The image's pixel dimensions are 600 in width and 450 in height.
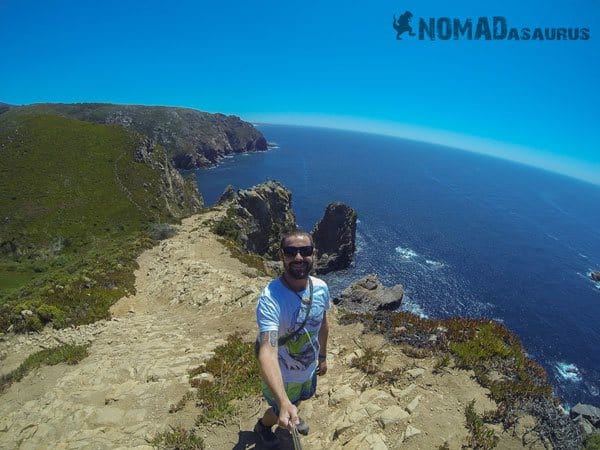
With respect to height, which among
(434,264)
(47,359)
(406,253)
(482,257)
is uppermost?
(47,359)

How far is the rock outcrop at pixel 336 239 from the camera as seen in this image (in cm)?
7000

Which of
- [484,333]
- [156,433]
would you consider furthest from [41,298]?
[484,333]

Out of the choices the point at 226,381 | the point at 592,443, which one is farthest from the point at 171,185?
the point at 592,443

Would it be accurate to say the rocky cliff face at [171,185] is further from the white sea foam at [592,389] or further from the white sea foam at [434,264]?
the white sea foam at [592,389]

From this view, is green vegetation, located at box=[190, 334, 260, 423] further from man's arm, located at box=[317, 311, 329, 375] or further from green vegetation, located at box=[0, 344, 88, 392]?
green vegetation, located at box=[0, 344, 88, 392]

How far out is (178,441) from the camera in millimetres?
7906

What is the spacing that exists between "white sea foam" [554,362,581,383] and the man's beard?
56.5 m

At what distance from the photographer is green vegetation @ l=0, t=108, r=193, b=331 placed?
2294cm

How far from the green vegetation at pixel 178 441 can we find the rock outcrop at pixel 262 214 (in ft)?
132

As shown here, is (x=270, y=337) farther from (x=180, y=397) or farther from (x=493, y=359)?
(x=493, y=359)

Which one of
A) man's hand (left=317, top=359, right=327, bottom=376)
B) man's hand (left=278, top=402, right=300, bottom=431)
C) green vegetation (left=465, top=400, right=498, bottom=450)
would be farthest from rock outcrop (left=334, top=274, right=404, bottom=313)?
man's hand (left=278, top=402, right=300, bottom=431)

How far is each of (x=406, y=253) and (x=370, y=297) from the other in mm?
35279

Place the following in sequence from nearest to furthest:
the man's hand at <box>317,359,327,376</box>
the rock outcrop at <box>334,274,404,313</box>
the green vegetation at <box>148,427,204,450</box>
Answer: the man's hand at <box>317,359,327,376</box>
the green vegetation at <box>148,427,204,450</box>
the rock outcrop at <box>334,274,404,313</box>

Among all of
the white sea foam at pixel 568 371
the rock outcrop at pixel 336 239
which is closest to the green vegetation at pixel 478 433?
the white sea foam at pixel 568 371
